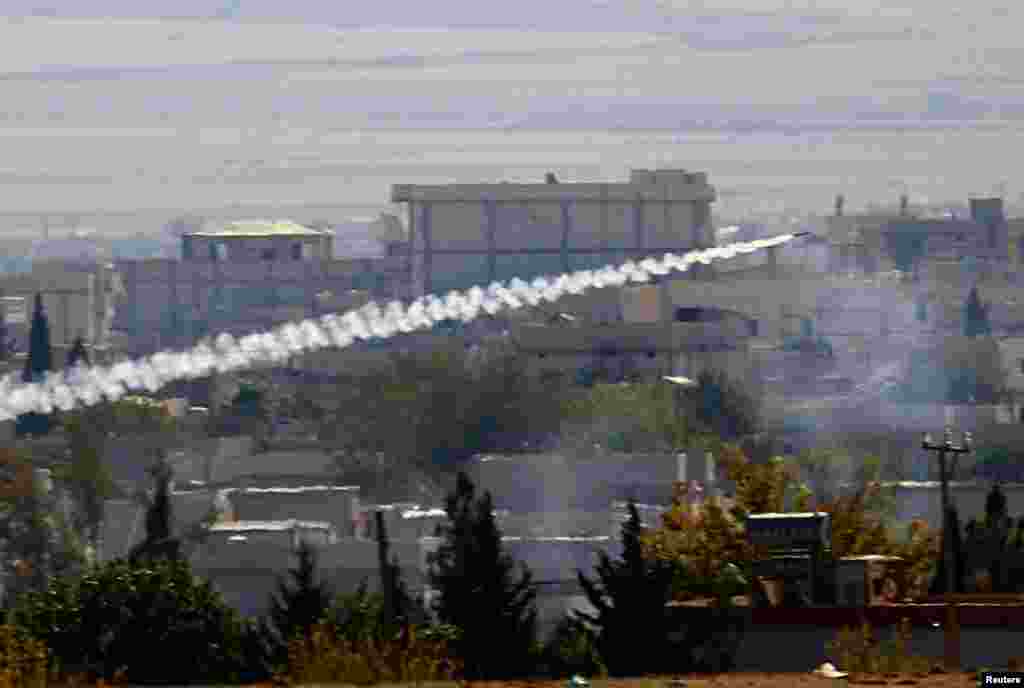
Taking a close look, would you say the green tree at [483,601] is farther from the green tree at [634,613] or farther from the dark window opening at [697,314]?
the dark window opening at [697,314]

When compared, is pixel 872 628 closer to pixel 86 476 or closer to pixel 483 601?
pixel 483 601

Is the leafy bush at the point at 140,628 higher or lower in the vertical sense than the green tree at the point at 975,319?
lower

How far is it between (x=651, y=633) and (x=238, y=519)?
46617 millimetres

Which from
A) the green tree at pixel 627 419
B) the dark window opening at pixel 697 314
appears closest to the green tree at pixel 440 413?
the green tree at pixel 627 419

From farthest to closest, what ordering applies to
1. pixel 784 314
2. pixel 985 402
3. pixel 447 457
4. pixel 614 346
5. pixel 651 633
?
pixel 784 314 < pixel 614 346 < pixel 985 402 < pixel 447 457 < pixel 651 633

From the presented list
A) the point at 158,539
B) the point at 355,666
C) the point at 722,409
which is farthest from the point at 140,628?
the point at 722,409

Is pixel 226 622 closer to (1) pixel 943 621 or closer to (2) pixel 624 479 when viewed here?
(1) pixel 943 621

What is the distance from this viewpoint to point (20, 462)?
99125 millimetres

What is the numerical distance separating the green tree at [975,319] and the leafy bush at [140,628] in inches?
5094

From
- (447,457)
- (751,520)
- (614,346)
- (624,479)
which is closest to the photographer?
(751,520)

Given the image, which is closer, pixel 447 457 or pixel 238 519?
pixel 238 519

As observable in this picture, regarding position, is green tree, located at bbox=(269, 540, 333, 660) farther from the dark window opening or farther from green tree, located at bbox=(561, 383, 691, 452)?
the dark window opening

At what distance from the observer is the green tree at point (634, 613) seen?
42103 millimetres

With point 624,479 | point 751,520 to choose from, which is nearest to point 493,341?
point 624,479
